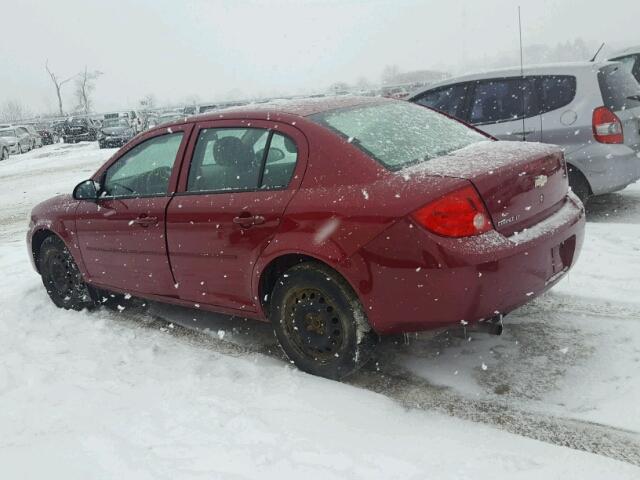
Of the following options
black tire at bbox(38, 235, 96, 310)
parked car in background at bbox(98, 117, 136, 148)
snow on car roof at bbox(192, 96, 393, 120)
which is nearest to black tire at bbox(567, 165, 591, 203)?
snow on car roof at bbox(192, 96, 393, 120)

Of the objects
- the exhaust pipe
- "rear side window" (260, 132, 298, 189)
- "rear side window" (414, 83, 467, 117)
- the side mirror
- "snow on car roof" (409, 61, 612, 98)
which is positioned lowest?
the exhaust pipe

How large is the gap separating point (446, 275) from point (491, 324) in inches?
19.8

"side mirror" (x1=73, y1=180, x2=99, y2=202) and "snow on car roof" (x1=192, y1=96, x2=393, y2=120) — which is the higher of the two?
"snow on car roof" (x1=192, y1=96, x2=393, y2=120)

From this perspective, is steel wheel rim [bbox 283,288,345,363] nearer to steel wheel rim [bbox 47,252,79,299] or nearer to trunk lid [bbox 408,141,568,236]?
trunk lid [bbox 408,141,568,236]

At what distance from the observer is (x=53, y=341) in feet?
14.2

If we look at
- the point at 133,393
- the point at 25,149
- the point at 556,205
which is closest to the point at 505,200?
the point at 556,205

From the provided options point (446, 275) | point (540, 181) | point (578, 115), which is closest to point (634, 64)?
point (578, 115)

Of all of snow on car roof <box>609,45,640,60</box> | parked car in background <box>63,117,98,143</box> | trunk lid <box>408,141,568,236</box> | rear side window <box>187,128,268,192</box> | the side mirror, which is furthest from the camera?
parked car in background <box>63,117,98,143</box>

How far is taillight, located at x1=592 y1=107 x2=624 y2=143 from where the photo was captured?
19.4 feet

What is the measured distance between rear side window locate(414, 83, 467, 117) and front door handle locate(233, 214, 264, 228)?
393 cm

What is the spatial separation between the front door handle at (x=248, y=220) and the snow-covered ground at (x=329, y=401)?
2.90 feet

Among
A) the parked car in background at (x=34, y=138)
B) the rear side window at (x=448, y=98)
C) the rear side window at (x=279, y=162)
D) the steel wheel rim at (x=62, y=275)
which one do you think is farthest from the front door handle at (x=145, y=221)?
the parked car in background at (x=34, y=138)

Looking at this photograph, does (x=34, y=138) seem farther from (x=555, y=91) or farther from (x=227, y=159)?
(x=227, y=159)

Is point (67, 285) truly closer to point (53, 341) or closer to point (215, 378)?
point (53, 341)
